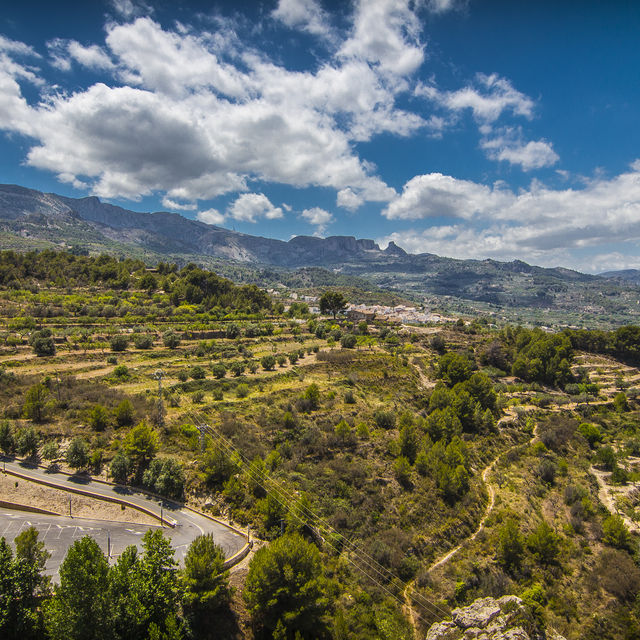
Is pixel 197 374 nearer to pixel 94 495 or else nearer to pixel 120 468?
pixel 120 468

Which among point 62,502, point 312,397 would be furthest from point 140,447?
point 312,397

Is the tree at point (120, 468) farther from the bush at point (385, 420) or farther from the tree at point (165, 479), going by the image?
the bush at point (385, 420)

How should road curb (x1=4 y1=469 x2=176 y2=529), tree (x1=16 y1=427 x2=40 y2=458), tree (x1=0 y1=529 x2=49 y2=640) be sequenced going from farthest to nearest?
tree (x1=16 y1=427 x2=40 y2=458) < road curb (x1=4 y1=469 x2=176 y2=529) < tree (x1=0 y1=529 x2=49 y2=640)

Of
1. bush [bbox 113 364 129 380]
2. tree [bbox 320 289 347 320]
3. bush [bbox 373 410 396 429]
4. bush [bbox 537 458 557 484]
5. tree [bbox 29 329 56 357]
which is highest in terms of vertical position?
tree [bbox 320 289 347 320]

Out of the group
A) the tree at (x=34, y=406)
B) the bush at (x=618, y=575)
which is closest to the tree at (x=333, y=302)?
the tree at (x=34, y=406)

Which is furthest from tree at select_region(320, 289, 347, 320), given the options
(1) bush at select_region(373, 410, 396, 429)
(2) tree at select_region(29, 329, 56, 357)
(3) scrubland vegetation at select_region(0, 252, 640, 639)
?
(2) tree at select_region(29, 329, 56, 357)

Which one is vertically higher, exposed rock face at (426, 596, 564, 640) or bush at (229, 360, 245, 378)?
bush at (229, 360, 245, 378)

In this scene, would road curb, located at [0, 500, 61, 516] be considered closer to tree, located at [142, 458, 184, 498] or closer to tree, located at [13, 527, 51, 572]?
tree, located at [142, 458, 184, 498]
